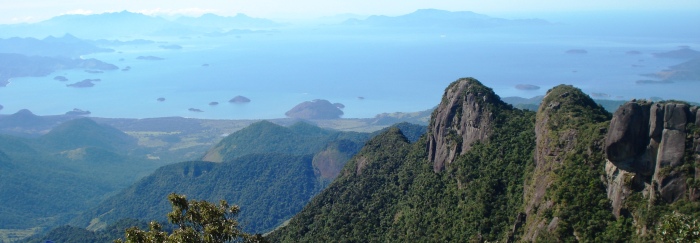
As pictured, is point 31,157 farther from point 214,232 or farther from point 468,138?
point 214,232

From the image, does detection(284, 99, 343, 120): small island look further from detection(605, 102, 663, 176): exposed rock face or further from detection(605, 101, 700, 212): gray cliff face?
detection(605, 102, 663, 176): exposed rock face

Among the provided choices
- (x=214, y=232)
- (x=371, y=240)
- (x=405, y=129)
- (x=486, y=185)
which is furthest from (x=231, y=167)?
(x=214, y=232)

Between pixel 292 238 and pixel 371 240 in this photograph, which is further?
pixel 292 238

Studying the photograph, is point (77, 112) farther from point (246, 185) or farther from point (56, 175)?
point (246, 185)

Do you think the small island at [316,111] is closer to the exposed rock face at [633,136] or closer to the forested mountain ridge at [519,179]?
the forested mountain ridge at [519,179]

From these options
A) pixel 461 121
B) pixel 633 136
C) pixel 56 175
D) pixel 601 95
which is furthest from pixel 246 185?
pixel 601 95

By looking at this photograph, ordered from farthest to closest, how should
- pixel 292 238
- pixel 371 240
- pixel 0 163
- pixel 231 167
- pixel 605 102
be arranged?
pixel 605 102 → pixel 0 163 → pixel 231 167 → pixel 292 238 → pixel 371 240

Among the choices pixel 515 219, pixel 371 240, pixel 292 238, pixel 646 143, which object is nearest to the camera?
pixel 646 143
